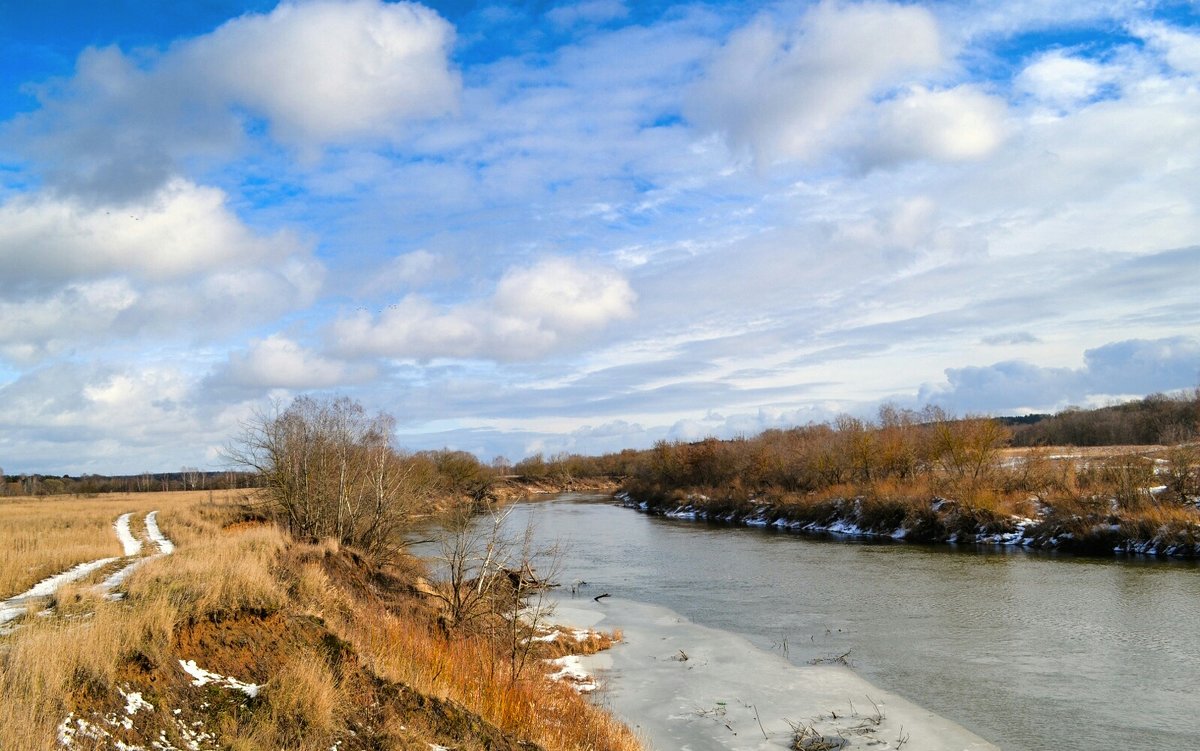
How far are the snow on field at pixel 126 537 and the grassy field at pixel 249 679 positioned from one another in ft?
22.4

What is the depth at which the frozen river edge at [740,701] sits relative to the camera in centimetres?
1284

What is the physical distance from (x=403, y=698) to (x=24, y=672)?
4.03 meters

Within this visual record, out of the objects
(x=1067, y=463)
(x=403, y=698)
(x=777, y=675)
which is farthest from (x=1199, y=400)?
(x=403, y=698)

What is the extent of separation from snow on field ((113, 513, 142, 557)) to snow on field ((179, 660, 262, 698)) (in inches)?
527

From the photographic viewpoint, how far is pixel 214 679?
8578 mm

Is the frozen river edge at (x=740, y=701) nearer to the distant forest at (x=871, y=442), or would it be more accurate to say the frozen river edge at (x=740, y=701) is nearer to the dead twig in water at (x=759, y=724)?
the dead twig in water at (x=759, y=724)

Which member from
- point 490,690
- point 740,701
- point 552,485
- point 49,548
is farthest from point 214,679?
point 552,485

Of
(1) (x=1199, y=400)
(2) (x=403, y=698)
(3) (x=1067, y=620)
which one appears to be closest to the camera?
(2) (x=403, y=698)

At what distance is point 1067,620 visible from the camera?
20.4 metres

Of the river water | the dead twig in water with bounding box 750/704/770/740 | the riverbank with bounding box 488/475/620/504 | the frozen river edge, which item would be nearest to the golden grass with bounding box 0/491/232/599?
the frozen river edge

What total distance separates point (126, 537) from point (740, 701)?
22109 mm

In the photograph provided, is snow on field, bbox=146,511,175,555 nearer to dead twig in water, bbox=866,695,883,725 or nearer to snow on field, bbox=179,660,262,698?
snow on field, bbox=179,660,262,698

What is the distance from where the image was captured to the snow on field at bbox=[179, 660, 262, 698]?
27.7 feet

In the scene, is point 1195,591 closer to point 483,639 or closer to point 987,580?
point 987,580
